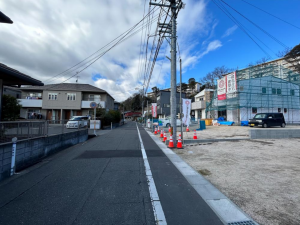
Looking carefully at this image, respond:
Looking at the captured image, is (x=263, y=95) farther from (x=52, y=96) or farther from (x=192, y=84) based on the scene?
(x=52, y=96)

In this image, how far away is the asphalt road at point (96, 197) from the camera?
8.09ft

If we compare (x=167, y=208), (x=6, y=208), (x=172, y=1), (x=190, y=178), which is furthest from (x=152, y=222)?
A: (x=172, y=1)

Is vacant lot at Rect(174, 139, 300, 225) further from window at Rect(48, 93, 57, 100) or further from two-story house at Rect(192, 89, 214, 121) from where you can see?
window at Rect(48, 93, 57, 100)

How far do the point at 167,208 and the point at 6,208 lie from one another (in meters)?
2.97

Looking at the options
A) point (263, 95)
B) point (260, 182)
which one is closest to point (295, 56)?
point (263, 95)

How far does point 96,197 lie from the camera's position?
10.2 feet

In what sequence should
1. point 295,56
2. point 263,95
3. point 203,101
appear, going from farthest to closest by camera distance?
point 203,101, point 295,56, point 263,95

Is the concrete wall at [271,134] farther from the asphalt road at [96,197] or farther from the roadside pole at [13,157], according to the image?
the roadside pole at [13,157]

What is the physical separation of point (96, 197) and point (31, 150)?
408 cm

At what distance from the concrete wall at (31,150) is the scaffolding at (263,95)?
23.2 m

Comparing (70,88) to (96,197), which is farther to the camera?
(70,88)

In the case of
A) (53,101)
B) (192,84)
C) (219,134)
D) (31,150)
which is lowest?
(219,134)

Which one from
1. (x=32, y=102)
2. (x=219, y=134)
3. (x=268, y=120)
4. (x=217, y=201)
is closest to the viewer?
(x=217, y=201)

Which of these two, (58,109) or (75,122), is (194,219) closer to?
(75,122)
